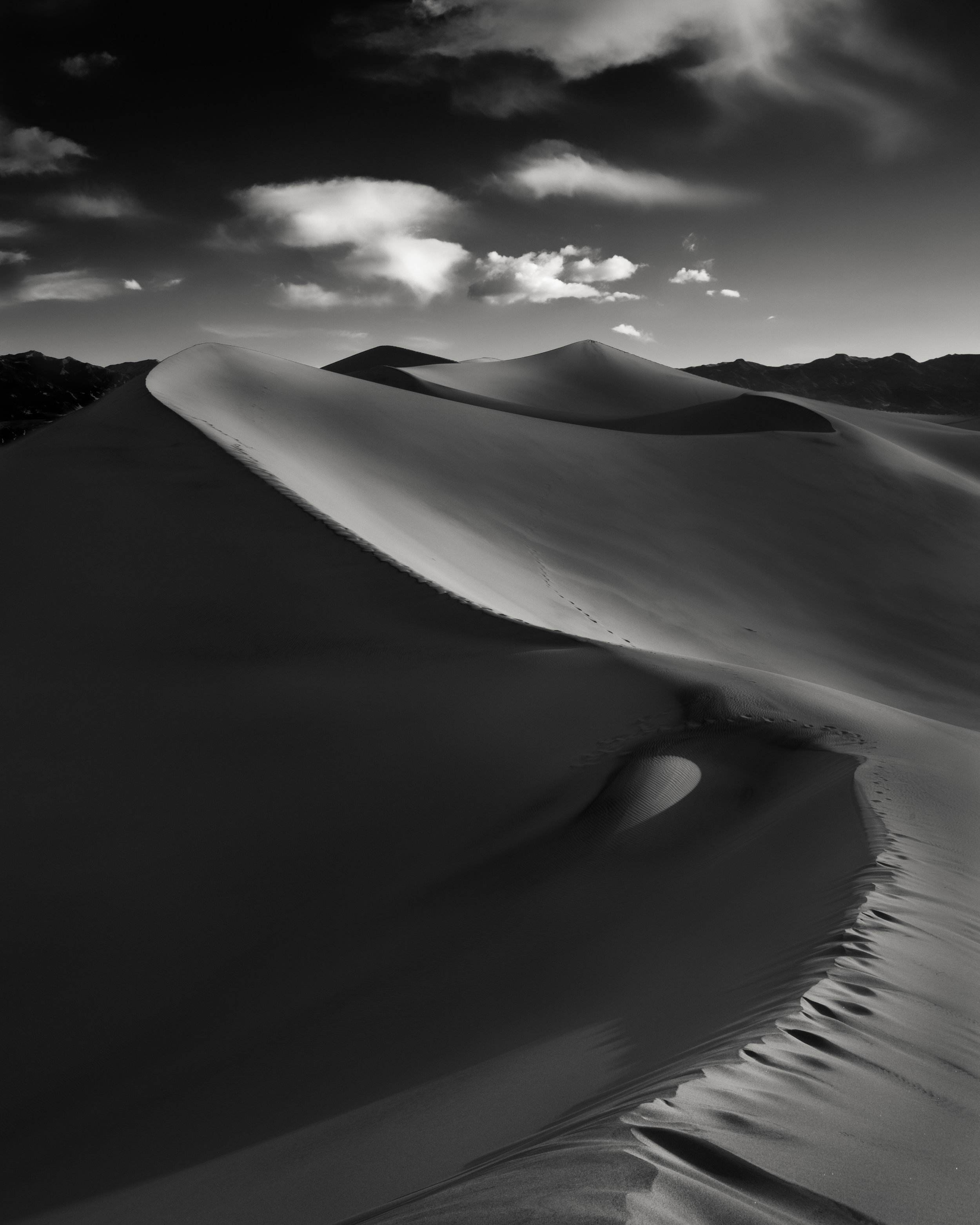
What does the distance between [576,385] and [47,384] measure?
86042 millimetres

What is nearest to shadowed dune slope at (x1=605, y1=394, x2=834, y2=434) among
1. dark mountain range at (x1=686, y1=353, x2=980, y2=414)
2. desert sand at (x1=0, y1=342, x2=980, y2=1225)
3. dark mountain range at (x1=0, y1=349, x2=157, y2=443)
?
desert sand at (x1=0, y1=342, x2=980, y2=1225)

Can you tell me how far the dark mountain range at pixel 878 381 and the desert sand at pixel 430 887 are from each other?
96.4 meters

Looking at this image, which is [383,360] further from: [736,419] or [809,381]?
[809,381]

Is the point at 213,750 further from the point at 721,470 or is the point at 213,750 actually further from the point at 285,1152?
the point at 721,470

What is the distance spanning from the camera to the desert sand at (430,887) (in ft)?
7.07

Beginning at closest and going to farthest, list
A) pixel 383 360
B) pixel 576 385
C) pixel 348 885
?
pixel 348 885 → pixel 576 385 → pixel 383 360

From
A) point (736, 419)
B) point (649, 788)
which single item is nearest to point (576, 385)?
point (736, 419)

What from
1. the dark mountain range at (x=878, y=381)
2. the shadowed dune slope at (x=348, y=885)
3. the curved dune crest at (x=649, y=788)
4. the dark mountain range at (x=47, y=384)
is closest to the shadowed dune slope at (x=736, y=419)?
the shadowed dune slope at (x=348, y=885)

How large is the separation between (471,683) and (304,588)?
222 centimetres

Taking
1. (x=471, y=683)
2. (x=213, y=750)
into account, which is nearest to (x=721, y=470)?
(x=471, y=683)

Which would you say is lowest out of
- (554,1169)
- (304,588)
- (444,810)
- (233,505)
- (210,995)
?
(210,995)

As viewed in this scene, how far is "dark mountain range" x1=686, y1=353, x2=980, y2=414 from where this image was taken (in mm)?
101312

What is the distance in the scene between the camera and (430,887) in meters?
4.56

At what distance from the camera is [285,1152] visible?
280 cm
